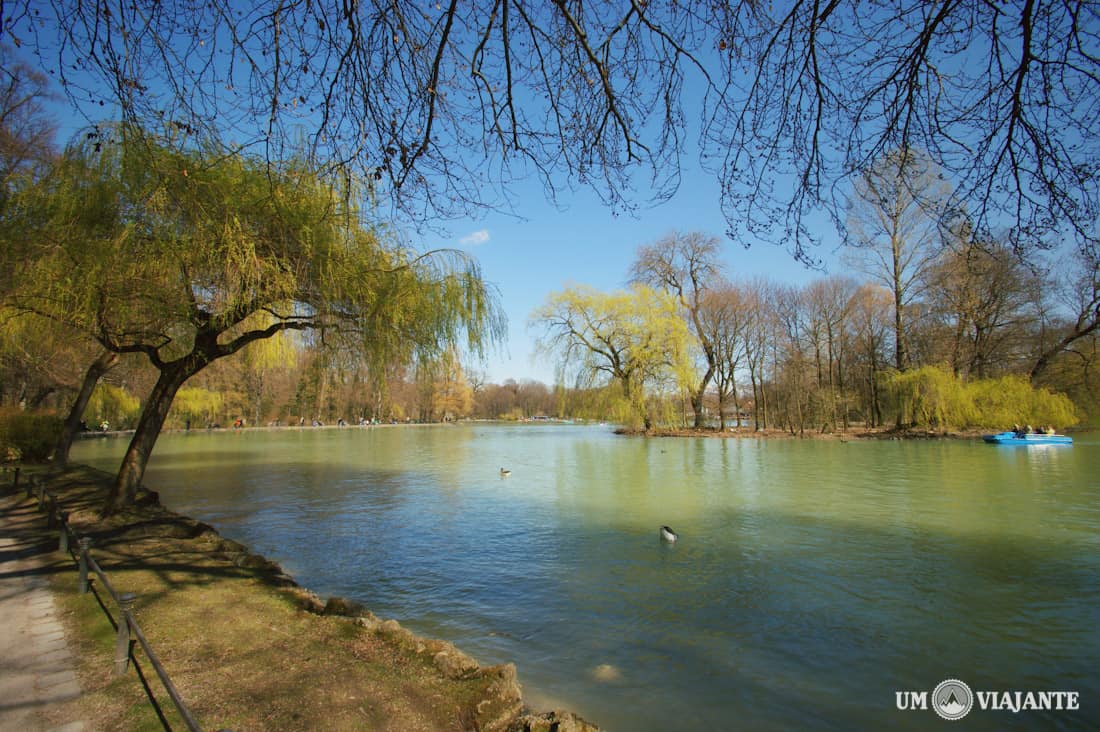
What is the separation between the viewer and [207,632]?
13.9ft

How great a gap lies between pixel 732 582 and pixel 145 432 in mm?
9131

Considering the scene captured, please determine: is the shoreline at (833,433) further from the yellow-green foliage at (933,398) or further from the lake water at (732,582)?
the lake water at (732,582)

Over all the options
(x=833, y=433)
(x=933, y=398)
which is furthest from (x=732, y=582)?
(x=833, y=433)

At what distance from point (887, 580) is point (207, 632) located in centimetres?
667

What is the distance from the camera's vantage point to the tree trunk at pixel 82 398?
12741 millimetres

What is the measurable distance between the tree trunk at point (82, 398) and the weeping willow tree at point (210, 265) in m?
5.51

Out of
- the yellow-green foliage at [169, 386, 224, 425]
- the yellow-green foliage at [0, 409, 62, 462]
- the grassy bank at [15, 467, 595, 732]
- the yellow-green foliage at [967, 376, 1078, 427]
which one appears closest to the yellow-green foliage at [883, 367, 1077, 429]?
the yellow-green foliage at [967, 376, 1078, 427]

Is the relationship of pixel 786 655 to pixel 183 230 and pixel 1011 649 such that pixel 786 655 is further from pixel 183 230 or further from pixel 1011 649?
pixel 183 230

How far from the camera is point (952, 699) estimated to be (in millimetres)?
3893

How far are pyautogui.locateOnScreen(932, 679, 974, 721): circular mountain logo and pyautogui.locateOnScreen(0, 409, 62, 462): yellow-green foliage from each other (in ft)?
76.1

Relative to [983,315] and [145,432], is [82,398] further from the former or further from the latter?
[983,315]

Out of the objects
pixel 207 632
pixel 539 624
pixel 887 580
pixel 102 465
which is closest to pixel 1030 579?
pixel 887 580

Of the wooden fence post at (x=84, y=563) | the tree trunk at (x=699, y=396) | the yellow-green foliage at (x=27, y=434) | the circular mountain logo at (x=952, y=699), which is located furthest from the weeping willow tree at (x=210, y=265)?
the tree trunk at (x=699, y=396)

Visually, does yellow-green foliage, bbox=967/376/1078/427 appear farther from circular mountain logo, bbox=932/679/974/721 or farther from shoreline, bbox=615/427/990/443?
circular mountain logo, bbox=932/679/974/721
